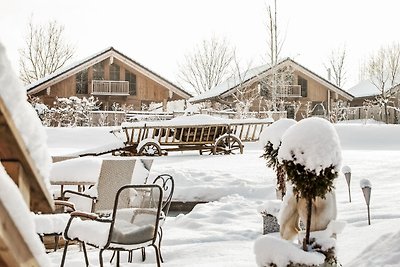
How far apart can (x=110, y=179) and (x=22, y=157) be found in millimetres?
5561

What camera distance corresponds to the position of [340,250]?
A: 19.2 feet

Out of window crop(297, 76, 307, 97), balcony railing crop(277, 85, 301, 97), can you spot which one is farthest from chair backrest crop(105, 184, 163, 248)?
window crop(297, 76, 307, 97)

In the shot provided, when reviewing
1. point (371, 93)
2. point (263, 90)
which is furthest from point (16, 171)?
point (371, 93)

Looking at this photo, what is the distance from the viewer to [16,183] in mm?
1603

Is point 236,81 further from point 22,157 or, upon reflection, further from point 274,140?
point 22,157

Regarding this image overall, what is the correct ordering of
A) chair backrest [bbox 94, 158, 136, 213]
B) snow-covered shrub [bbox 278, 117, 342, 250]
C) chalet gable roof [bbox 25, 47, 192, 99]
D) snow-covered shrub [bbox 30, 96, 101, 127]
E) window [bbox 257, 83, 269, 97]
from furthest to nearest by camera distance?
window [bbox 257, 83, 269, 97] < chalet gable roof [bbox 25, 47, 192, 99] < snow-covered shrub [bbox 30, 96, 101, 127] < chair backrest [bbox 94, 158, 136, 213] < snow-covered shrub [bbox 278, 117, 342, 250]

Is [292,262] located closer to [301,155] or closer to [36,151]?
[301,155]

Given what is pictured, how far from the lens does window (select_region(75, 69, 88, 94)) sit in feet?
110

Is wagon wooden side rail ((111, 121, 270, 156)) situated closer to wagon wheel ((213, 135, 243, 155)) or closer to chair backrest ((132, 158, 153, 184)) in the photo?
wagon wheel ((213, 135, 243, 155))

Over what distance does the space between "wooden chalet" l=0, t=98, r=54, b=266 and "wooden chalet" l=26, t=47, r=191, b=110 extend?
29375mm

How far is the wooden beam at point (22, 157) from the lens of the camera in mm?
1460

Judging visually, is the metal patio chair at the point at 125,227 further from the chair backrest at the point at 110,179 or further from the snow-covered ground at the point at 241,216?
the chair backrest at the point at 110,179

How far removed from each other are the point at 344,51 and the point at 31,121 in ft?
174

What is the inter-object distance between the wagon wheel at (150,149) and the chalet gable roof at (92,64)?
1293 cm
